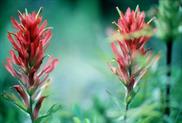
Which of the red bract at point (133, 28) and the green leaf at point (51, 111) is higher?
the red bract at point (133, 28)

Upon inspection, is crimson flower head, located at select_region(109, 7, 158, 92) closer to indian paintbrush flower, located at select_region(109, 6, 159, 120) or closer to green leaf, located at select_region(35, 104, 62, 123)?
indian paintbrush flower, located at select_region(109, 6, 159, 120)

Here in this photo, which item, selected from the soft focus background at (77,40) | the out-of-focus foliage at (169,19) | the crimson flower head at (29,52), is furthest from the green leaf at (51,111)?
the soft focus background at (77,40)

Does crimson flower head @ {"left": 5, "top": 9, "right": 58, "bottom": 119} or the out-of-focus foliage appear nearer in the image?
crimson flower head @ {"left": 5, "top": 9, "right": 58, "bottom": 119}

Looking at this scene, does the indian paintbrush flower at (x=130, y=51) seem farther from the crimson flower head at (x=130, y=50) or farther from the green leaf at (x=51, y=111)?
the green leaf at (x=51, y=111)

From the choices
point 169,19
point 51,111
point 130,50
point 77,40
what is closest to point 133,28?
point 130,50

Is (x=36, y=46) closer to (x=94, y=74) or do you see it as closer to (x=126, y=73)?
(x=126, y=73)

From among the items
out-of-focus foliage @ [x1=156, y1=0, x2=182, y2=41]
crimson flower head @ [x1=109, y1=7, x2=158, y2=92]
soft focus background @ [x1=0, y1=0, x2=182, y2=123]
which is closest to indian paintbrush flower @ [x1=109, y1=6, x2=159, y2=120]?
crimson flower head @ [x1=109, y1=7, x2=158, y2=92]
